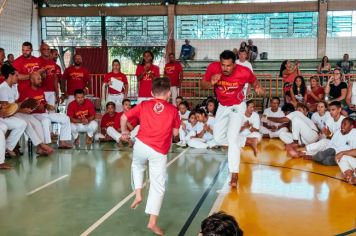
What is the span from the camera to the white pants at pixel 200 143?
31.1 ft

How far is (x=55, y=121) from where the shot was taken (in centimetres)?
904

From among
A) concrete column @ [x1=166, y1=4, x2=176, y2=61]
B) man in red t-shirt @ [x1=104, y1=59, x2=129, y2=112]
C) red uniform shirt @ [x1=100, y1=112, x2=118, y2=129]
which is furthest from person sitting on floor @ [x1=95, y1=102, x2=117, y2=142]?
concrete column @ [x1=166, y1=4, x2=176, y2=61]

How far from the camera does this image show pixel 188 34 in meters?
19.4

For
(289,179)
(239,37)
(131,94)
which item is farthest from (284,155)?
(239,37)

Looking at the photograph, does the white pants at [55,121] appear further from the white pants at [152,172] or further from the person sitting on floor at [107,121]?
the white pants at [152,172]

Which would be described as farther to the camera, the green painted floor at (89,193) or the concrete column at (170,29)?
the concrete column at (170,29)

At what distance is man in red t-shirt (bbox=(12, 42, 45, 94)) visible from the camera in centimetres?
855

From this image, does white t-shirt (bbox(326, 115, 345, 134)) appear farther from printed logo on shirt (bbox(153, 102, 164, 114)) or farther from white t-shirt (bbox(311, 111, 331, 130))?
printed logo on shirt (bbox(153, 102, 164, 114))

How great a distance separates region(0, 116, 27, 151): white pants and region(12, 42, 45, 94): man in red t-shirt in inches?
35.2

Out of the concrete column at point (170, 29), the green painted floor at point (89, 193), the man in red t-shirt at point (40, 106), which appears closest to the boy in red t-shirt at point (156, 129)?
Result: the green painted floor at point (89, 193)

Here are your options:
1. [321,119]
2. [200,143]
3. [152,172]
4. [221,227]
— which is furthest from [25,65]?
[221,227]

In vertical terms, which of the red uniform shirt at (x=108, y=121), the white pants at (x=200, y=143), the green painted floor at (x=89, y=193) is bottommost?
the green painted floor at (x=89, y=193)

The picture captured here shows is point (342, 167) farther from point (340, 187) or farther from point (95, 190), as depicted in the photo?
point (95, 190)

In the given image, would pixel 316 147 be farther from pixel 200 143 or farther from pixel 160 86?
pixel 160 86
